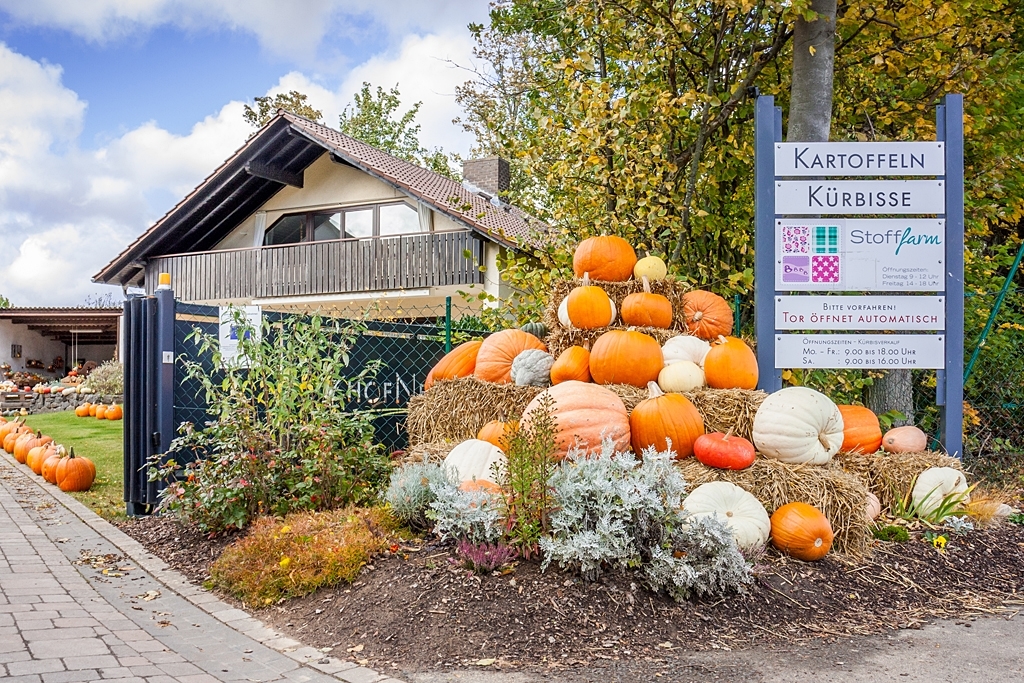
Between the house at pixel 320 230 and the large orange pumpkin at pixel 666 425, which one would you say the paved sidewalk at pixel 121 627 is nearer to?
the large orange pumpkin at pixel 666 425

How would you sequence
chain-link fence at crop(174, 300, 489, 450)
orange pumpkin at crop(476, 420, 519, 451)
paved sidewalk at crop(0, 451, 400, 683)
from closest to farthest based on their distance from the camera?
paved sidewalk at crop(0, 451, 400, 683)
orange pumpkin at crop(476, 420, 519, 451)
chain-link fence at crop(174, 300, 489, 450)

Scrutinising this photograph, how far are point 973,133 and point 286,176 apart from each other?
17469mm

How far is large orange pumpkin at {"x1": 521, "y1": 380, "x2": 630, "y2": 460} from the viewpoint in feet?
14.9

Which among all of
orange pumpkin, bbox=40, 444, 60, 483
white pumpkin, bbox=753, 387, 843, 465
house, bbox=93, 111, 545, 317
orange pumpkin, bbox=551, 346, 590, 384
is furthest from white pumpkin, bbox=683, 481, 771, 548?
house, bbox=93, 111, 545, 317

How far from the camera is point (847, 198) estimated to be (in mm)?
5547

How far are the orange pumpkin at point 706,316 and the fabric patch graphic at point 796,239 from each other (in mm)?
601

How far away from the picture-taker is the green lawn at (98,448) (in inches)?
276

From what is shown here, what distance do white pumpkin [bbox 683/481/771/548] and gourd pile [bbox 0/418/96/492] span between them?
20.2 ft

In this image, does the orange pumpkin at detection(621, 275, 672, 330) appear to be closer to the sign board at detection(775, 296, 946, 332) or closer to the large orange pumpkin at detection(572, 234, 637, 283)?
the large orange pumpkin at detection(572, 234, 637, 283)

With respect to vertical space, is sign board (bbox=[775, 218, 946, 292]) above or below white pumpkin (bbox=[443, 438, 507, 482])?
above

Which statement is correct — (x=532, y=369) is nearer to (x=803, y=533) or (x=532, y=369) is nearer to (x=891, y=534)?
(x=803, y=533)

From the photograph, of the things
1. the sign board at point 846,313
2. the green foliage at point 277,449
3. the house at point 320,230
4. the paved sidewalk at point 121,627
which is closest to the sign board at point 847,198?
the sign board at point 846,313

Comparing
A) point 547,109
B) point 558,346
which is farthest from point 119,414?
point 558,346

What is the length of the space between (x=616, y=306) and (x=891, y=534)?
2.25 meters
